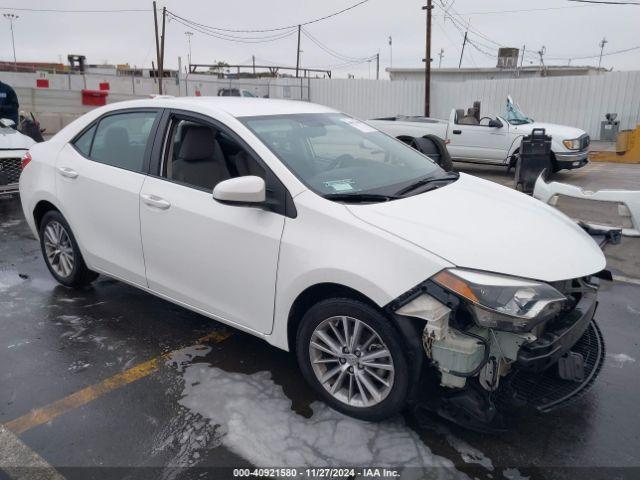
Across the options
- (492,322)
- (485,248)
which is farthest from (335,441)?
(485,248)

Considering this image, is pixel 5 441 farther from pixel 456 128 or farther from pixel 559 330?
pixel 456 128

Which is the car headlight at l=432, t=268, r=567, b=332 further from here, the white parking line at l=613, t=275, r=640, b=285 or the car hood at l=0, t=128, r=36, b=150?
the car hood at l=0, t=128, r=36, b=150

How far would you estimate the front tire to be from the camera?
263 centimetres

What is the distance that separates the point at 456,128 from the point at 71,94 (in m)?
16.4

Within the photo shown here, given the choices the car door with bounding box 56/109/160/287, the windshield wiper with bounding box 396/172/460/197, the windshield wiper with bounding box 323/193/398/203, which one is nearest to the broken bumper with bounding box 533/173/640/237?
the windshield wiper with bounding box 396/172/460/197

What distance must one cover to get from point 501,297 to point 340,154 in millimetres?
1584

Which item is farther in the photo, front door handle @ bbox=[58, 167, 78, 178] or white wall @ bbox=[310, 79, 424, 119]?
white wall @ bbox=[310, 79, 424, 119]

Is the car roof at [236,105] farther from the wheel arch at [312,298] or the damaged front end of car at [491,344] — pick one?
the damaged front end of car at [491,344]

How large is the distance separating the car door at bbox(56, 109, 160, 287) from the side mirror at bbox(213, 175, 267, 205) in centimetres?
104

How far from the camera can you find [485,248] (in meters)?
2.59

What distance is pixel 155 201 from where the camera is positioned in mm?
3506

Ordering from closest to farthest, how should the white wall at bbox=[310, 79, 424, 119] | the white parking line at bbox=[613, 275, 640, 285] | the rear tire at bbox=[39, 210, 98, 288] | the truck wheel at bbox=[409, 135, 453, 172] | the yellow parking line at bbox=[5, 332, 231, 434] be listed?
the yellow parking line at bbox=[5, 332, 231, 434] → the rear tire at bbox=[39, 210, 98, 288] → the white parking line at bbox=[613, 275, 640, 285] → the truck wheel at bbox=[409, 135, 453, 172] → the white wall at bbox=[310, 79, 424, 119]

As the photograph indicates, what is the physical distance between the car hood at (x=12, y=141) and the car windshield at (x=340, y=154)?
5885 millimetres

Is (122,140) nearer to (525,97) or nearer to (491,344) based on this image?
(491,344)
